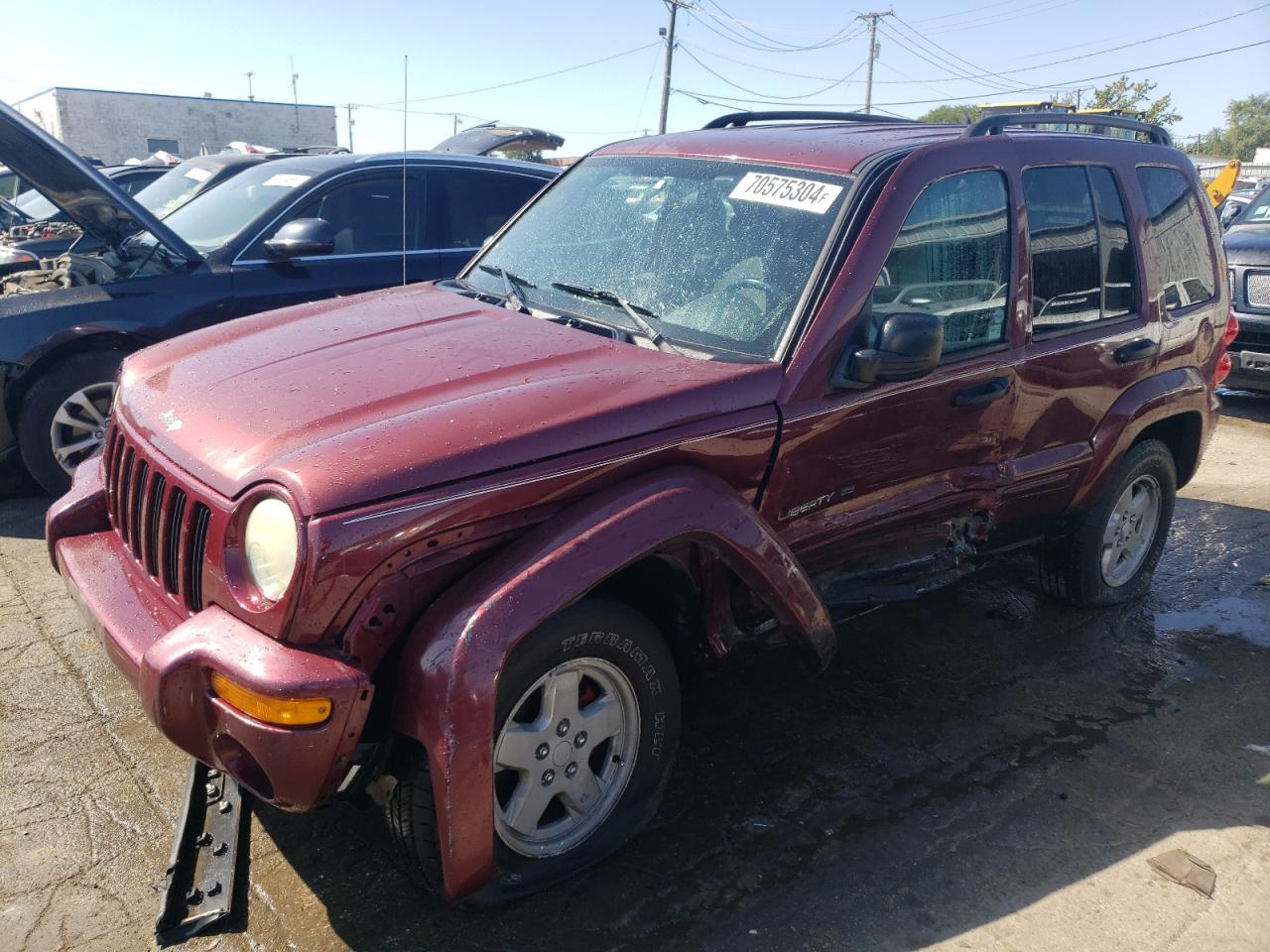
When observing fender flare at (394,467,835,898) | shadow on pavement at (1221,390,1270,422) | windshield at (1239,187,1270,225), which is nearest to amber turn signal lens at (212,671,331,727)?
fender flare at (394,467,835,898)

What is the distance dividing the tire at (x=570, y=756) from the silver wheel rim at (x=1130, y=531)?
264 cm

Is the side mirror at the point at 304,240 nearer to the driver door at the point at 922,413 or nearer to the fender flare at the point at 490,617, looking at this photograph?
the driver door at the point at 922,413

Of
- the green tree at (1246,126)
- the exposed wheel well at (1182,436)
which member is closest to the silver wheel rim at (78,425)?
the exposed wheel well at (1182,436)

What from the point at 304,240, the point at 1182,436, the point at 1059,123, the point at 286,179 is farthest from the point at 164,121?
the point at 1182,436

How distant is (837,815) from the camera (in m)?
3.03

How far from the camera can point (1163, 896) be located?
278cm

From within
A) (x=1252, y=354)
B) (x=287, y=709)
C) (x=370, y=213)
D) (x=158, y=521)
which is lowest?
→ (x=1252, y=354)

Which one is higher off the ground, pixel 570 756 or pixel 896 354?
pixel 896 354

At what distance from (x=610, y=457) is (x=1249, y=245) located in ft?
28.5

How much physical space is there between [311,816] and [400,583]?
3.63 feet

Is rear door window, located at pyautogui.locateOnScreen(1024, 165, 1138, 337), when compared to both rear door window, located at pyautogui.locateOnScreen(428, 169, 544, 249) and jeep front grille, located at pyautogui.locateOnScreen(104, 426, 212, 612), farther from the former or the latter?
rear door window, located at pyautogui.locateOnScreen(428, 169, 544, 249)

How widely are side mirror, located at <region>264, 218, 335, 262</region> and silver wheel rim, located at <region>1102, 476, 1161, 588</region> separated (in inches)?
155

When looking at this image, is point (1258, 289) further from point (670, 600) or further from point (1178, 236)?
point (670, 600)

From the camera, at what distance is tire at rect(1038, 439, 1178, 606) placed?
4.29m
